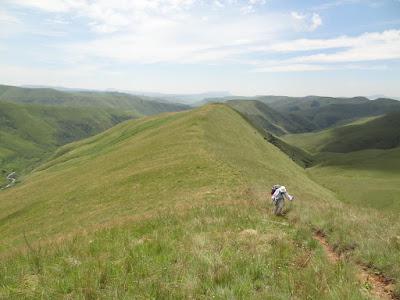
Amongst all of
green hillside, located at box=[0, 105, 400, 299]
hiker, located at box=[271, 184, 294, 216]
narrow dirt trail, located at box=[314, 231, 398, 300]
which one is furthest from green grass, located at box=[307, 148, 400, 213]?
narrow dirt trail, located at box=[314, 231, 398, 300]

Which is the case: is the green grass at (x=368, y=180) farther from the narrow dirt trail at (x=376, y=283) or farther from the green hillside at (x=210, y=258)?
the narrow dirt trail at (x=376, y=283)

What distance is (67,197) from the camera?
45062 mm

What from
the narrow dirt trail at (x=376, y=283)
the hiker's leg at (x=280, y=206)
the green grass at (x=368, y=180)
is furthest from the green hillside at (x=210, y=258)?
the green grass at (x=368, y=180)

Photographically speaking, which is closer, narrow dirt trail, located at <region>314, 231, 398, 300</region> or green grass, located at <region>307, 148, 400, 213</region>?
narrow dirt trail, located at <region>314, 231, 398, 300</region>

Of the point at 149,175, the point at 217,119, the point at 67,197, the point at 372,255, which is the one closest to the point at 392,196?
the point at 217,119

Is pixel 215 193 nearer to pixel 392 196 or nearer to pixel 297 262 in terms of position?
pixel 297 262

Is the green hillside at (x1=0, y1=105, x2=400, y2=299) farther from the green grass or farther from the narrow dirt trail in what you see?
the green grass

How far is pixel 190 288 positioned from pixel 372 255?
635 cm

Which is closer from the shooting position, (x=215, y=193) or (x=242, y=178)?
(x=215, y=193)

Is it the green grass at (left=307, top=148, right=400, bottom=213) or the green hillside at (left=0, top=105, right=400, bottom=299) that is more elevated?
the green hillside at (left=0, top=105, right=400, bottom=299)

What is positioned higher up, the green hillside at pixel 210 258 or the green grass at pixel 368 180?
the green hillside at pixel 210 258

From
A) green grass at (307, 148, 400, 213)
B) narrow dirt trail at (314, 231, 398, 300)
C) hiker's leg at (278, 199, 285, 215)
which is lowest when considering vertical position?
green grass at (307, 148, 400, 213)

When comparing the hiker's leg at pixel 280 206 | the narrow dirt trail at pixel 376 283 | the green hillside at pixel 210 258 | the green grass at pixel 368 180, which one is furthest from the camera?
the green grass at pixel 368 180

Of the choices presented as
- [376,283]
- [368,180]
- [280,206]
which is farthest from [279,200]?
[368,180]
